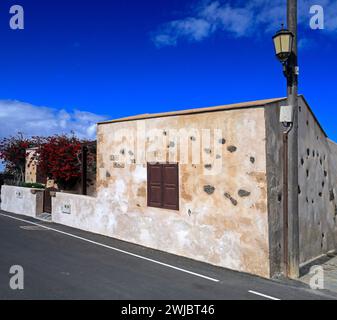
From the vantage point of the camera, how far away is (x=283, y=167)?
8406 mm

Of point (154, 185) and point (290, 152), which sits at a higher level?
point (290, 152)

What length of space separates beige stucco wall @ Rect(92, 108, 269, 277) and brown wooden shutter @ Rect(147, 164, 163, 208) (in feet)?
0.54

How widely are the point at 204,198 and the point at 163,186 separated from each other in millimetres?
1441

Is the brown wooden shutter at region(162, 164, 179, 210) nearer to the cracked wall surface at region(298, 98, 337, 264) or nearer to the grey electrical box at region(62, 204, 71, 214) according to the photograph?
the cracked wall surface at region(298, 98, 337, 264)

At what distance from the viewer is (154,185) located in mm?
10438

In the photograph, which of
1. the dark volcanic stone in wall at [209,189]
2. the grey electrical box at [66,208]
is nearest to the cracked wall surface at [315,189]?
the dark volcanic stone in wall at [209,189]

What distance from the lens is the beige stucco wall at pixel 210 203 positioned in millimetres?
8086

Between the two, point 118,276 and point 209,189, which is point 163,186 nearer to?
point 209,189

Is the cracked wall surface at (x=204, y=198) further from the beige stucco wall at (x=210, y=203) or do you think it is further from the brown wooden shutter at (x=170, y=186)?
the brown wooden shutter at (x=170, y=186)

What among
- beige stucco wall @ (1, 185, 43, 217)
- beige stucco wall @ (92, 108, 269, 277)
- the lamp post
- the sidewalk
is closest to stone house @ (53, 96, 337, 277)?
beige stucco wall @ (92, 108, 269, 277)

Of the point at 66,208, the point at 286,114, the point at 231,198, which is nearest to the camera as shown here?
the point at 286,114

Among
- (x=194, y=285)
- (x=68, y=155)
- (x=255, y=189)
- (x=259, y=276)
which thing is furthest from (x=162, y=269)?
(x=68, y=155)

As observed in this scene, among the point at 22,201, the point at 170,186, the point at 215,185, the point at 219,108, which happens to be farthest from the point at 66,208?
the point at 219,108
